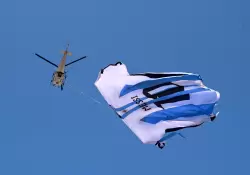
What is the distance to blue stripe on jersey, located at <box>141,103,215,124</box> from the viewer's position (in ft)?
182

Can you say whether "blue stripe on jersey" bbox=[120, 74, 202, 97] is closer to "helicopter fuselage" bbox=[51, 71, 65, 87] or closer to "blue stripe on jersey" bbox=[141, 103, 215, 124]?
"blue stripe on jersey" bbox=[141, 103, 215, 124]

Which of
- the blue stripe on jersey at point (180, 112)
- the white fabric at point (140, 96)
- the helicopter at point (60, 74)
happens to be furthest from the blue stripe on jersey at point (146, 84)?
the helicopter at point (60, 74)

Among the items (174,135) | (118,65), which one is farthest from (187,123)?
(118,65)

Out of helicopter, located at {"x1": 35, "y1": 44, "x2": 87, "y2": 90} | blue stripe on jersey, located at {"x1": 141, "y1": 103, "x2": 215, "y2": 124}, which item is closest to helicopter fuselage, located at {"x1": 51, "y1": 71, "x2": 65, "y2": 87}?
helicopter, located at {"x1": 35, "y1": 44, "x2": 87, "y2": 90}

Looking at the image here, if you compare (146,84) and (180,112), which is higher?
(146,84)

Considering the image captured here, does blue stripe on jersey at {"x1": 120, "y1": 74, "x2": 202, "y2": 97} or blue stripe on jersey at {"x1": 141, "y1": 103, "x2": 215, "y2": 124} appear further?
blue stripe on jersey at {"x1": 120, "y1": 74, "x2": 202, "y2": 97}

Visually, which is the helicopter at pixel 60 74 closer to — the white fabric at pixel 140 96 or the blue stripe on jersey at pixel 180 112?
the white fabric at pixel 140 96

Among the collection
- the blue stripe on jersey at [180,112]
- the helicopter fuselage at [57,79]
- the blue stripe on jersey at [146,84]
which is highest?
the helicopter fuselage at [57,79]

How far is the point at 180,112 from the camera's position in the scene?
184ft

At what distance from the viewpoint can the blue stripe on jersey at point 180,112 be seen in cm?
5544

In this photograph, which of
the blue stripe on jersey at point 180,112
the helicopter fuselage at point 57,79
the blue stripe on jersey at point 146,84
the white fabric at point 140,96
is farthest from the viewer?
the helicopter fuselage at point 57,79

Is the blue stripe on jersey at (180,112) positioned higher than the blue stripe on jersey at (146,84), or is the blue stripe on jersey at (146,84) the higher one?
the blue stripe on jersey at (146,84)

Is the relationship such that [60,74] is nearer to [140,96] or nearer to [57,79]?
[57,79]

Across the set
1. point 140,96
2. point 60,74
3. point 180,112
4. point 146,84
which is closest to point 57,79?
point 60,74
